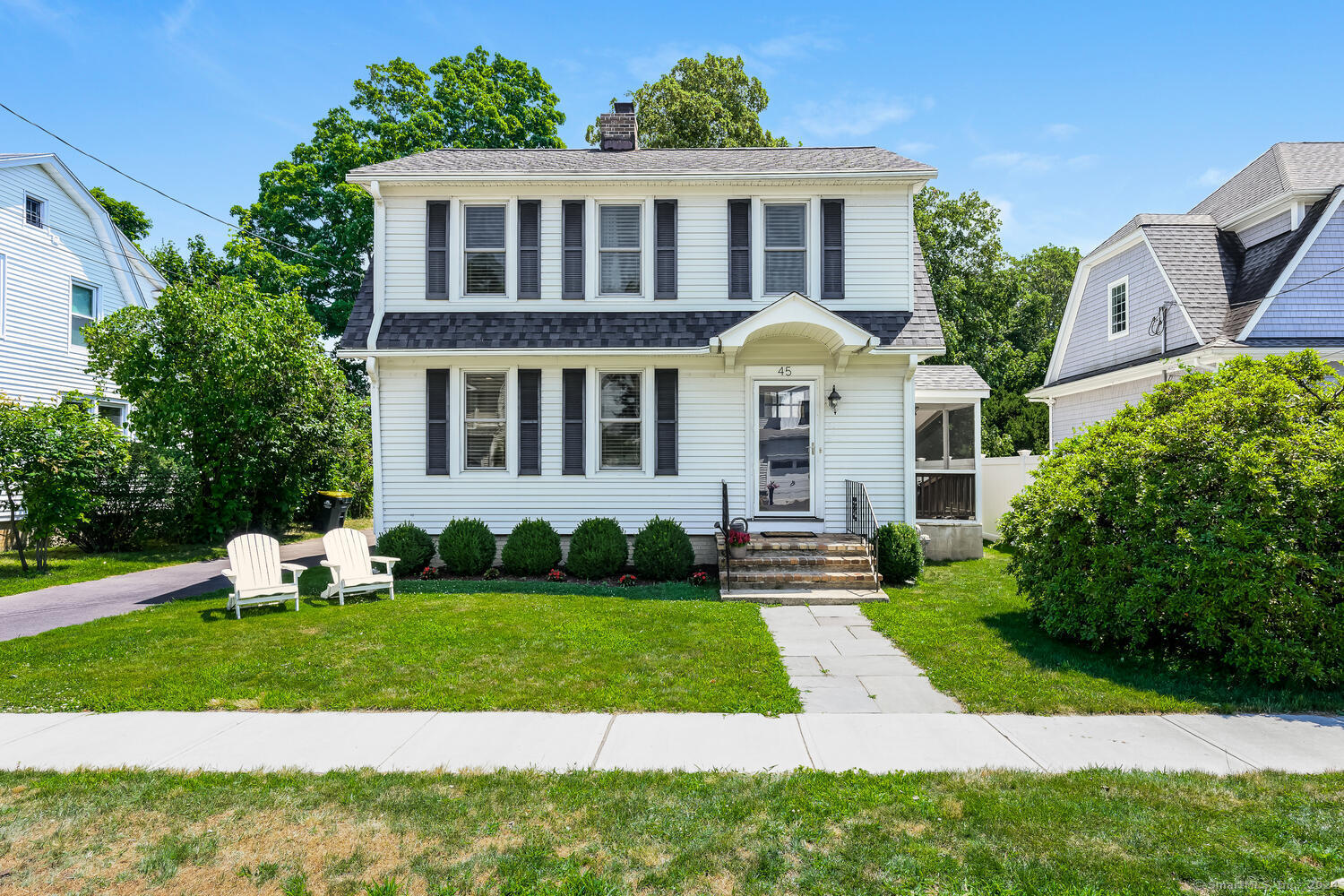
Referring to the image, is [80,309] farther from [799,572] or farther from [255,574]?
[799,572]

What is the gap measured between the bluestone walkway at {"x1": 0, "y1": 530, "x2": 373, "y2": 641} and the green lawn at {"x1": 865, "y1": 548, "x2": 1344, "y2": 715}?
373 inches

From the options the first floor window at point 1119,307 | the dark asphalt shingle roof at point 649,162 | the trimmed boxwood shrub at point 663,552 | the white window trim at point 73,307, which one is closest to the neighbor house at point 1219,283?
the first floor window at point 1119,307

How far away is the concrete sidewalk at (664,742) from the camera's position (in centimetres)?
405

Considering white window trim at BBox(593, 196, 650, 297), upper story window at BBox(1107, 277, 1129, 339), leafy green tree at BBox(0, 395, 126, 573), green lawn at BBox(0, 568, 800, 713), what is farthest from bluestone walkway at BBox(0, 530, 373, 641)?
upper story window at BBox(1107, 277, 1129, 339)

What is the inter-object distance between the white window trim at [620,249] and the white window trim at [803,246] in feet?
6.19

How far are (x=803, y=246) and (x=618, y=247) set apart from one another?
3027mm

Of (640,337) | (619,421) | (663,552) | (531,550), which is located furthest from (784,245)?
(531,550)

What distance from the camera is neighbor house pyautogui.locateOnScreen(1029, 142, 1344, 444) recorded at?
1230 cm

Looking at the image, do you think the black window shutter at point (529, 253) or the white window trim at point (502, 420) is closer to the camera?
the white window trim at point (502, 420)

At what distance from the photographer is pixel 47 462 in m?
10.5

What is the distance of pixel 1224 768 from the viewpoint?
3.96m

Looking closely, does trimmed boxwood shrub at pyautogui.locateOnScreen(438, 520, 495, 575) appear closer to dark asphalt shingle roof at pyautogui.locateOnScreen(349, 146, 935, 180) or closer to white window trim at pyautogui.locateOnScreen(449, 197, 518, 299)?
white window trim at pyautogui.locateOnScreen(449, 197, 518, 299)

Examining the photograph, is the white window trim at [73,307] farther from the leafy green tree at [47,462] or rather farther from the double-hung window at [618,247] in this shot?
the double-hung window at [618,247]

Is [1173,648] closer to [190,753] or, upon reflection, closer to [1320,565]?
[1320,565]
